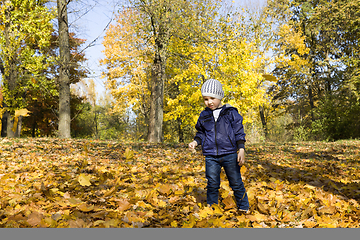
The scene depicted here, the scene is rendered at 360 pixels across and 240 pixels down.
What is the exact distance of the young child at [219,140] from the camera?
3.04 metres

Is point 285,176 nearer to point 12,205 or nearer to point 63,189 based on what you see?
point 63,189

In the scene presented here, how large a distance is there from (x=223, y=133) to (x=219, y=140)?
0.30 ft

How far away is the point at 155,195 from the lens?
142 inches

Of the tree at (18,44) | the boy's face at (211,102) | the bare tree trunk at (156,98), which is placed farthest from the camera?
the tree at (18,44)

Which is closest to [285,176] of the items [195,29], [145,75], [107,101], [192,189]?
[192,189]

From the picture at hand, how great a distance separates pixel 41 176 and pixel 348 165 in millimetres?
6749

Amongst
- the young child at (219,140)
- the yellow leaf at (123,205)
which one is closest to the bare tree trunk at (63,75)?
the yellow leaf at (123,205)

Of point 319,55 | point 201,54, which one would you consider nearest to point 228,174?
point 201,54

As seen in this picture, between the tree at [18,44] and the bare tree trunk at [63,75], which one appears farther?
the tree at [18,44]

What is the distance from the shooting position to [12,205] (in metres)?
3.19

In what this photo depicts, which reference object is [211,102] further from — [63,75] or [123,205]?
[63,75]

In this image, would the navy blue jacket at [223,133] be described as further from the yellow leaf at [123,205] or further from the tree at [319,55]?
the tree at [319,55]

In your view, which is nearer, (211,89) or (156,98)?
(211,89)

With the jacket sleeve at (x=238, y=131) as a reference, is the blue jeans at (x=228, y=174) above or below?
below
